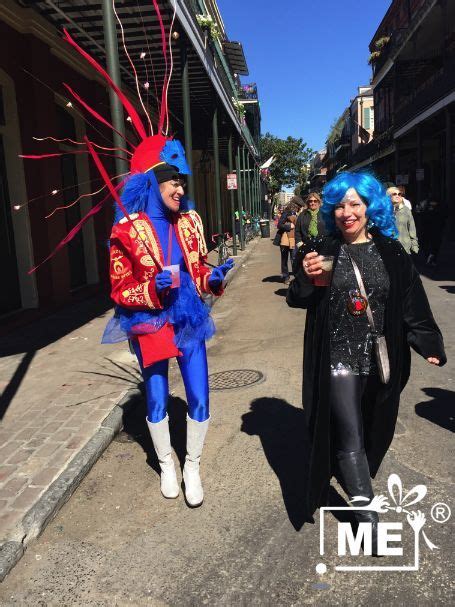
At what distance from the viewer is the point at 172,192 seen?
2.99 metres

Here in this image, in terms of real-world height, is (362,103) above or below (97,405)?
above

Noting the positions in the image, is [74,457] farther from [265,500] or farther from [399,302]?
[399,302]

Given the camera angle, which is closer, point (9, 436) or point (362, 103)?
point (9, 436)

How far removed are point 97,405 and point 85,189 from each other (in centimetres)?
770

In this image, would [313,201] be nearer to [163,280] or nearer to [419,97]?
[163,280]

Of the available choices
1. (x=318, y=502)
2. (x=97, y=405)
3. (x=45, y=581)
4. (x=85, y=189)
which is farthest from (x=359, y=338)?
(x=85, y=189)

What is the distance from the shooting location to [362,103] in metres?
51.9

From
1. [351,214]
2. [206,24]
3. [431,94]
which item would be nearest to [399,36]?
[431,94]

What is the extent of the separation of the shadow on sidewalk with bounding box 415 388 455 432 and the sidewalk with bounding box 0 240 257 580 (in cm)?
256

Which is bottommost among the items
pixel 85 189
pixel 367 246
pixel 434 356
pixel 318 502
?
pixel 318 502

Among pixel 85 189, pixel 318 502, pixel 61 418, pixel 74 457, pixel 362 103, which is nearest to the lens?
pixel 318 502

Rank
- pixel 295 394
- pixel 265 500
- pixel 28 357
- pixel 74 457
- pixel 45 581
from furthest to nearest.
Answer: pixel 28 357, pixel 295 394, pixel 74 457, pixel 265 500, pixel 45 581

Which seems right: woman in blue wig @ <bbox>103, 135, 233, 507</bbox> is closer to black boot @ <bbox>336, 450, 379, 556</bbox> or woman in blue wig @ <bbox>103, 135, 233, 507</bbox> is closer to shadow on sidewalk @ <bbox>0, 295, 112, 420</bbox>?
black boot @ <bbox>336, 450, 379, 556</bbox>

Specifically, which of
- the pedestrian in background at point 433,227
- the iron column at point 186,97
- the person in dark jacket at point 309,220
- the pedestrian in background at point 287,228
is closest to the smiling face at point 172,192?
the person in dark jacket at point 309,220
